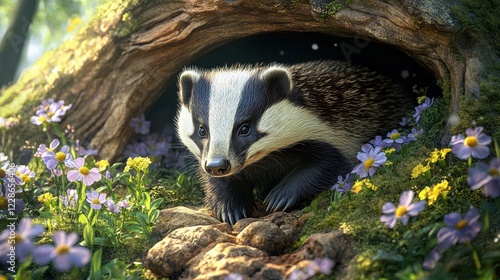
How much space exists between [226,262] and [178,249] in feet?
1.31

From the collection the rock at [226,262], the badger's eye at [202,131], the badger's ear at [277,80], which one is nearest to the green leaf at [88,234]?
the rock at [226,262]

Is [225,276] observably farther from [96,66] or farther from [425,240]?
[96,66]

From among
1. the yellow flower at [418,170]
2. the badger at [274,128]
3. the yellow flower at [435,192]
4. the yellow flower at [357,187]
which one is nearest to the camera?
the yellow flower at [435,192]

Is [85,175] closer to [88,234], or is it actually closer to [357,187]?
[88,234]

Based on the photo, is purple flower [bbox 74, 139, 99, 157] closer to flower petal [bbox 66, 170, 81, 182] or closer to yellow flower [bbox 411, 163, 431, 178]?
flower petal [bbox 66, 170, 81, 182]

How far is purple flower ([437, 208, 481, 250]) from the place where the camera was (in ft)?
9.96

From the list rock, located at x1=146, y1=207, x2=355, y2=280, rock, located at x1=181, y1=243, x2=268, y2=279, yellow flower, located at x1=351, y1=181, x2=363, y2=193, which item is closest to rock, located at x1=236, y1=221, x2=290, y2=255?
rock, located at x1=146, y1=207, x2=355, y2=280

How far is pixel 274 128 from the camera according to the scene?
197 inches

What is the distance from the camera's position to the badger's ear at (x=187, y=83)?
532cm

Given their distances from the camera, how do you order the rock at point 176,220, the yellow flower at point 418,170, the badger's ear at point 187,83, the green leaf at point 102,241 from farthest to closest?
the badger's ear at point 187,83, the rock at point 176,220, the green leaf at point 102,241, the yellow flower at point 418,170

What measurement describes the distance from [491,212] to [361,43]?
2952 mm

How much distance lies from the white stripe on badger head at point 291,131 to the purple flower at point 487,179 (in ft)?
6.87

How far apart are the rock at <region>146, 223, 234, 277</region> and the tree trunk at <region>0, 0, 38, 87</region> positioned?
7595 mm

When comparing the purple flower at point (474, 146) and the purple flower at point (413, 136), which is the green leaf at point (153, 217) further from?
the purple flower at point (474, 146)
